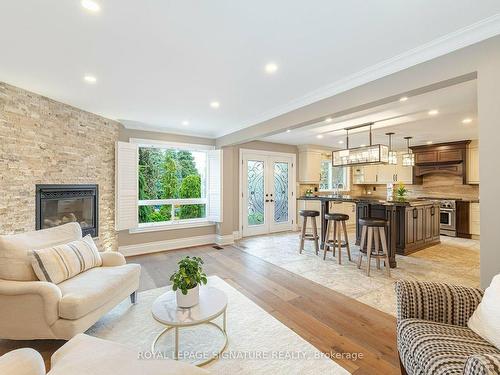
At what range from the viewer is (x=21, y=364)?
3.48 feet

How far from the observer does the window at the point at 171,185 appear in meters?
5.35

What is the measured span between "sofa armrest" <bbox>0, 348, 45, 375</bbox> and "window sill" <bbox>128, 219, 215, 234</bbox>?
12.7 feet

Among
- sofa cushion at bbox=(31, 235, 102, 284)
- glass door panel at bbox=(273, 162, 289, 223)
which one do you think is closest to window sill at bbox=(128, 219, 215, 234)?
glass door panel at bbox=(273, 162, 289, 223)

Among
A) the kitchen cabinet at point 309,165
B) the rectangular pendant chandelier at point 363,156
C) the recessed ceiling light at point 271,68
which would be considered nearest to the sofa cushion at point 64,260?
the recessed ceiling light at point 271,68

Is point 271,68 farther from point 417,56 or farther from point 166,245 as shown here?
point 166,245

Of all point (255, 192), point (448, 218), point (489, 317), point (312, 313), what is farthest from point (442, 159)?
point (489, 317)

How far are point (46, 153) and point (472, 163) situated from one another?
8.73m

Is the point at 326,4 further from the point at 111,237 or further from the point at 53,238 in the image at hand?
the point at 111,237

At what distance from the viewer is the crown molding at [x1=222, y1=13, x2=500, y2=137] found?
1.81 metres

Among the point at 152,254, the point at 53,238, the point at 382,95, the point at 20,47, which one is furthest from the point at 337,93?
the point at 152,254

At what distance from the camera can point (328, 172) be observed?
25.8 ft

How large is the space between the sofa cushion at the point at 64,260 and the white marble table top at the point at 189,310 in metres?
0.97

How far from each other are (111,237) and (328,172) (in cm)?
616

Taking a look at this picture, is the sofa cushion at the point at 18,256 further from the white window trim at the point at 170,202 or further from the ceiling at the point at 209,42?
the white window trim at the point at 170,202
